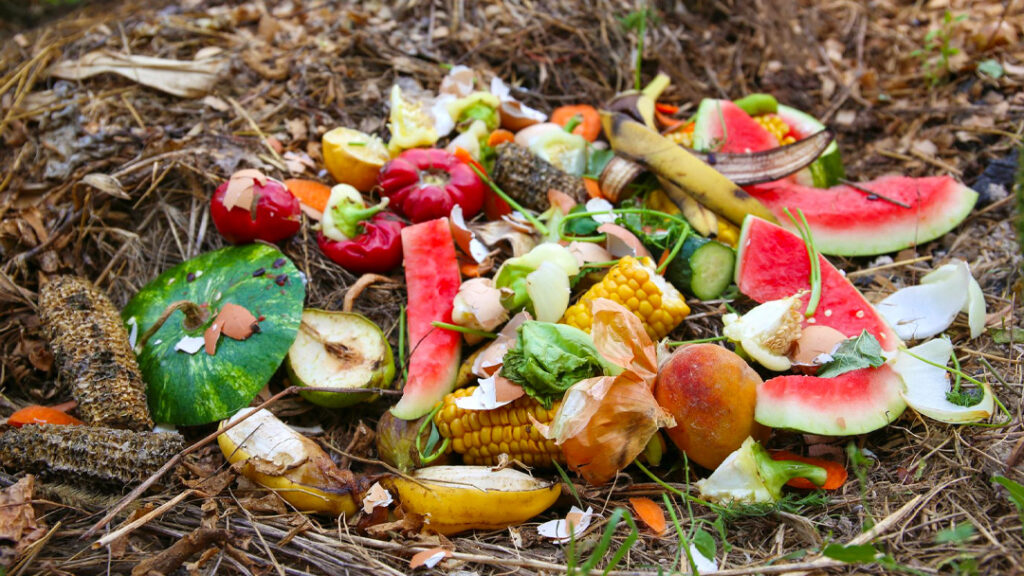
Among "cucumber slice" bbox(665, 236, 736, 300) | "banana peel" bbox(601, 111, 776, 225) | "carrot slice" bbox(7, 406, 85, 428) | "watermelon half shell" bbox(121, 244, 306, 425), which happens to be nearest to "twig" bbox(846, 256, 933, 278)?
"banana peel" bbox(601, 111, 776, 225)

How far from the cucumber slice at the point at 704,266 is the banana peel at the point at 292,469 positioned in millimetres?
1169

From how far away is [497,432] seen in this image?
5.96 feet

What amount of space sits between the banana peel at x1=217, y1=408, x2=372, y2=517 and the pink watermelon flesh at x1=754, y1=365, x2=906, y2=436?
42.9 inches

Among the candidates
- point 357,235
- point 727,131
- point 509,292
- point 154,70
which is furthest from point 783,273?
point 154,70

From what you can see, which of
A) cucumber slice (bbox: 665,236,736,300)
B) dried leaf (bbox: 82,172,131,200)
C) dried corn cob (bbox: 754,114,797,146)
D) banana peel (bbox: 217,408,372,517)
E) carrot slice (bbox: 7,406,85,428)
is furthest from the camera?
dried corn cob (bbox: 754,114,797,146)

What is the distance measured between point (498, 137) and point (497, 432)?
1.28 meters

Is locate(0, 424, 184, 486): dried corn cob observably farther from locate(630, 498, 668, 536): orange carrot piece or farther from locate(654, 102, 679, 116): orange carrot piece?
locate(654, 102, 679, 116): orange carrot piece

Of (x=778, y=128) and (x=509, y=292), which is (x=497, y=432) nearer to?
(x=509, y=292)

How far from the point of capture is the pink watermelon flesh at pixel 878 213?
2.34m

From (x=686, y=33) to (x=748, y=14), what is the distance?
0.34 metres

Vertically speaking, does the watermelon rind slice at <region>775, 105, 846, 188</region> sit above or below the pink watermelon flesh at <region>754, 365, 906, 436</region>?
above

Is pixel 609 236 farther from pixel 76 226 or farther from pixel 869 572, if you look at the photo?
pixel 76 226

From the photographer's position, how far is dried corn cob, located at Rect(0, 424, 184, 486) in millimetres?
1663

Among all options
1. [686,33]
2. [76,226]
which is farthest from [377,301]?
[686,33]
